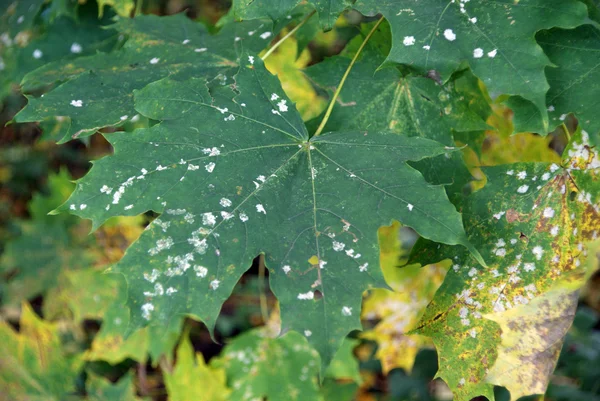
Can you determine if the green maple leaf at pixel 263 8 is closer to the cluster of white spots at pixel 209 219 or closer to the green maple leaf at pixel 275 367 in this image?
the cluster of white spots at pixel 209 219

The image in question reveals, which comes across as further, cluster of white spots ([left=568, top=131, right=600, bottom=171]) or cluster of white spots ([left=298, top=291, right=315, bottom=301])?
cluster of white spots ([left=568, top=131, right=600, bottom=171])

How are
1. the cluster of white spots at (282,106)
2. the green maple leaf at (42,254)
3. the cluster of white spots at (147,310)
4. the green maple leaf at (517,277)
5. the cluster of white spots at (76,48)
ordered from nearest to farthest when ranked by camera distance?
the cluster of white spots at (147,310) < the green maple leaf at (517,277) < the cluster of white spots at (282,106) < the cluster of white spots at (76,48) < the green maple leaf at (42,254)

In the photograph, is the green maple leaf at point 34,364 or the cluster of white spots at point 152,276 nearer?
the cluster of white spots at point 152,276

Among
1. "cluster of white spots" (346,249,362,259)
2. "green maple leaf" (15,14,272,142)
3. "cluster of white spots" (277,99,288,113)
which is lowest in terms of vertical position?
"cluster of white spots" (346,249,362,259)

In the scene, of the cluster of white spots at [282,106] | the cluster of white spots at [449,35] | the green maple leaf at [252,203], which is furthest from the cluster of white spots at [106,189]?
the cluster of white spots at [449,35]

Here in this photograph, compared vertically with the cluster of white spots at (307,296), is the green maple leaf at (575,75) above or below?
above

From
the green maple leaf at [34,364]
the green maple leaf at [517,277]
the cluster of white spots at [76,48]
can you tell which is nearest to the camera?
the green maple leaf at [517,277]

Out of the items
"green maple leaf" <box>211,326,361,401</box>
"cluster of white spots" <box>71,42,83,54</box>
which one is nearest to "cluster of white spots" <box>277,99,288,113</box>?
"cluster of white spots" <box>71,42,83,54</box>

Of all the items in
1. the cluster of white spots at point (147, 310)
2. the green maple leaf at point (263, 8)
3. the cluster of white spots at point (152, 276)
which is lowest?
the cluster of white spots at point (147, 310)

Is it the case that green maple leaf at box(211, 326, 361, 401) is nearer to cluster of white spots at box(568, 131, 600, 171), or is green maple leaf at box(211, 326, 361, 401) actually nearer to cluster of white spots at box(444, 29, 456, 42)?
cluster of white spots at box(568, 131, 600, 171)
